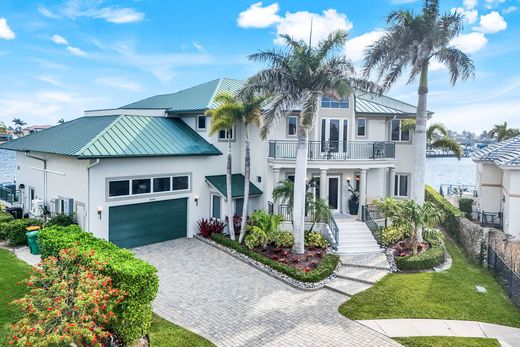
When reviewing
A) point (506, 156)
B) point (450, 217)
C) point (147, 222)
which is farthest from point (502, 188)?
point (147, 222)

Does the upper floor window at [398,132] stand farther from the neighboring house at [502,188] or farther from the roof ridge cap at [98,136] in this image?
the roof ridge cap at [98,136]

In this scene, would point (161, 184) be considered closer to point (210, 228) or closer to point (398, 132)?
point (210, 228)

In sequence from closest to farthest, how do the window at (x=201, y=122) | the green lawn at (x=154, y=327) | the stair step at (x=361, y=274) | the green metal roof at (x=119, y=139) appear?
the green lawn at (x=154, y=327) < the stair step at (x=361, y=274) < the green metal roof at (x=119, y=139) < the window at (x=201, y=122)

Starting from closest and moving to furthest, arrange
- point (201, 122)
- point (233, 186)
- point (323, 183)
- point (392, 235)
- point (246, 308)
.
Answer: point (246, 308) < point (392, 235) < point (323, 183) < point (233, 186) < point (201, 122)

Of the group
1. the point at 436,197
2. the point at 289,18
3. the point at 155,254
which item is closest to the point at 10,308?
the point at 155,254

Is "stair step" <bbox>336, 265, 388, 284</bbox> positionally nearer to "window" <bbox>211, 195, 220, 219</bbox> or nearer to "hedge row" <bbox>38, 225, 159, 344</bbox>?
"window" <bbox>211, 195, 220, 219</bbox>

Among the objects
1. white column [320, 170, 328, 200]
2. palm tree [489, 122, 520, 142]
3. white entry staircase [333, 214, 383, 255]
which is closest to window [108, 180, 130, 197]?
white column [320, 170, 328, 200]

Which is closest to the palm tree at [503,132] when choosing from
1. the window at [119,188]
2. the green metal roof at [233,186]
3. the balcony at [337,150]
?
the balcony at [337,150]
